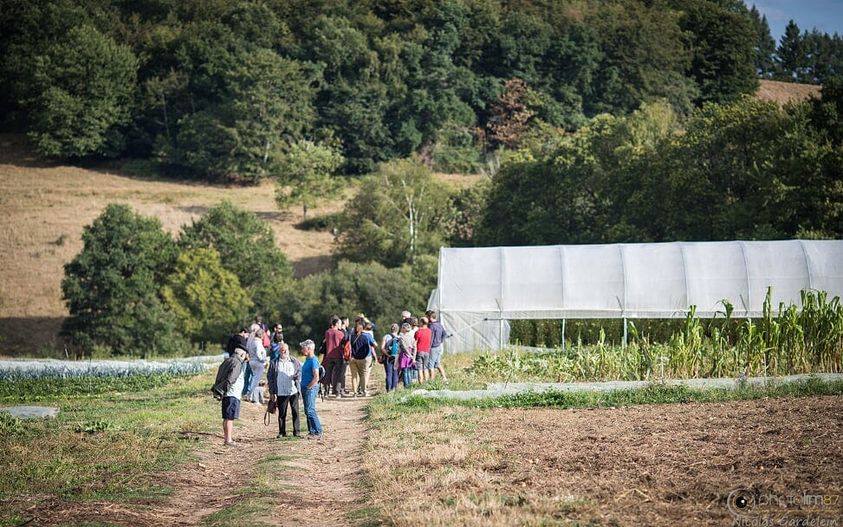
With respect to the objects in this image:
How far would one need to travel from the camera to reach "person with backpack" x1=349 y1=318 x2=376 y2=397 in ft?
78.3

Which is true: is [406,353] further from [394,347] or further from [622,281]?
[622,281]

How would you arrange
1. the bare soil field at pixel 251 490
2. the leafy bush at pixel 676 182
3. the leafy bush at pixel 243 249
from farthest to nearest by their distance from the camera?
the leafy bush at pixel 243 249 → the leafy bush at pixel 676 182 → the bare soil field at pixel 251 490

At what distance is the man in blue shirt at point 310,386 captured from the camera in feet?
58.2

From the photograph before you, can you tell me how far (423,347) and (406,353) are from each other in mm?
559

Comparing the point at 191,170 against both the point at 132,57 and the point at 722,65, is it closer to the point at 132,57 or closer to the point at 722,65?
the point at 132,57

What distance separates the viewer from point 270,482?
42.8ft

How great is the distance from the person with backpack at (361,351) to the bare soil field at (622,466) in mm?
6147

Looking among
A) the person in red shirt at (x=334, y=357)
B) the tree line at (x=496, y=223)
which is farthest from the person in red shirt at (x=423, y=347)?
the tree line at (x=496, y=223)

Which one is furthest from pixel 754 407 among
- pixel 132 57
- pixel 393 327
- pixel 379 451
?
pixel 132 57

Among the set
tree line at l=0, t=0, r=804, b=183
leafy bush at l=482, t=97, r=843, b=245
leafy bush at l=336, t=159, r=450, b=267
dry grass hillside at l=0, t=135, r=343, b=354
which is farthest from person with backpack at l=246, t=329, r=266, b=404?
tree line at l=0, t=0, r=804, b=183

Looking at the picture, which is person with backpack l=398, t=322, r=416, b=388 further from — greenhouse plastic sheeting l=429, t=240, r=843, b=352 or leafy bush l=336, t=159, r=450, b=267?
leafy bush l=336, t=159, r=450, b=267

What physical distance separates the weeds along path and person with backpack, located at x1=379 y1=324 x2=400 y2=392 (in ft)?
17.8

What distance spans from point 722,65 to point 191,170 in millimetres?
54084

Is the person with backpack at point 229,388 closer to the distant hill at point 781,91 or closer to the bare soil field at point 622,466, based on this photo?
the bare soil field at point 622,466
